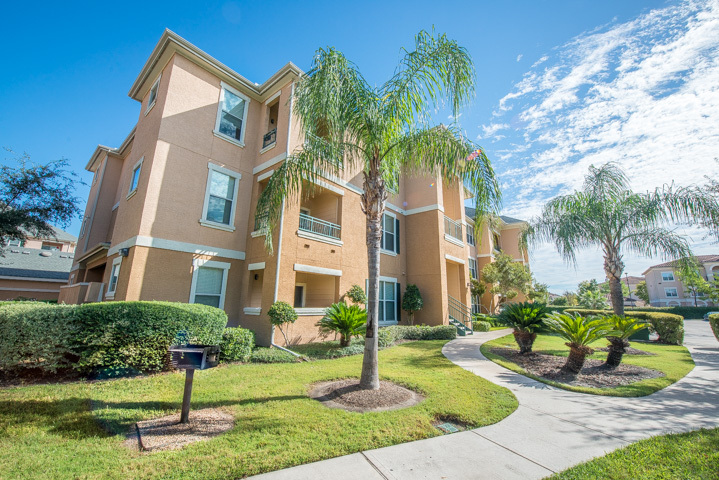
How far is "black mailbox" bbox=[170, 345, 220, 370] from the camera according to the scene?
3.77m

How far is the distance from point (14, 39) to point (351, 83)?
12052 millimetres

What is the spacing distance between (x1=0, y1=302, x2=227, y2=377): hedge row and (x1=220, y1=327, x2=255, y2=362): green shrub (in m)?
0.99

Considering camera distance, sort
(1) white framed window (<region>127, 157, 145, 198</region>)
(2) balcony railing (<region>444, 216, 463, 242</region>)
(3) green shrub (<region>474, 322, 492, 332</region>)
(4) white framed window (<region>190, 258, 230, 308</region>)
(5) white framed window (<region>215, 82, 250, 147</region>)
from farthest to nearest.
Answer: (2) balcony railing (<region>444, 216, 463, 242</region>)
(3) green shrub (<region>474, 322, 492, 332</region>)
(5) white framed window (<region>215, 82, 250, 147</region>)
(1) white framed window (<region>127, 157, 145, 198</region>)
(4) white framed window (<region>190, 258, 230, 308</region>)

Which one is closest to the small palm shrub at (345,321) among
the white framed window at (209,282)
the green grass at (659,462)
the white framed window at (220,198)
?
the white framed window at (209,282)

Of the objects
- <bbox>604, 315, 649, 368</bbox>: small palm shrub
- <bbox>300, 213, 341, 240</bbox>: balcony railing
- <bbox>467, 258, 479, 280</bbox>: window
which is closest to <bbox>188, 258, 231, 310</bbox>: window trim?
<bbox>300, 213, 341, 240</bbox>: balcony railing

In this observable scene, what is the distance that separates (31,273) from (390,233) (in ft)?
89.6

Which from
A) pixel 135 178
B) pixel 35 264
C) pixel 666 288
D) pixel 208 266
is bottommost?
pixel 208 266

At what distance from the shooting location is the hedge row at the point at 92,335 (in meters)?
5.73

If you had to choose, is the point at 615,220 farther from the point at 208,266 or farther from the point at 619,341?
the point at 208,266

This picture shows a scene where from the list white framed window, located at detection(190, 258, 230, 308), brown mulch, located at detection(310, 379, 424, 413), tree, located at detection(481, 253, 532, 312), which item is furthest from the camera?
tree, located at detection(481, 253, 532, 312)

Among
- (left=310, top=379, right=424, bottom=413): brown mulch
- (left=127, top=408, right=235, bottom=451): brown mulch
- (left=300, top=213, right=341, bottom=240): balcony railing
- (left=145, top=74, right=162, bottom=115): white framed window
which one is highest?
(left=145, top=74, right=162, bottom=115): white framed window

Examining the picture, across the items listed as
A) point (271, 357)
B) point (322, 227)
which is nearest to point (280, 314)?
point (271, 357)

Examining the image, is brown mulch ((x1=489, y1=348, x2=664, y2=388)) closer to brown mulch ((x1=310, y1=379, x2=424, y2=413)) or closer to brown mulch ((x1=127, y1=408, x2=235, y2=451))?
brown mulch ((x1=310, y1=379, x2=424, y2=413))

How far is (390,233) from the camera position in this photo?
1686 cm
